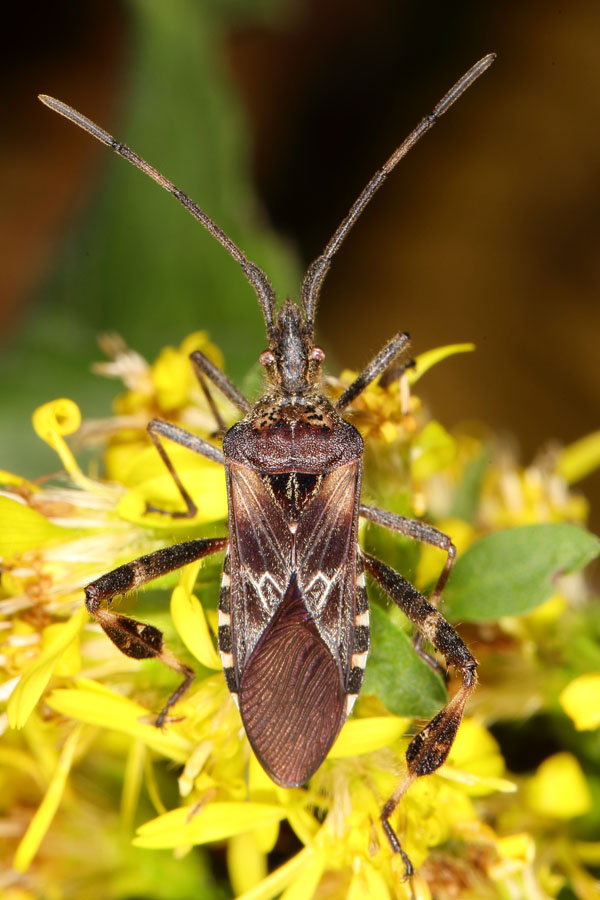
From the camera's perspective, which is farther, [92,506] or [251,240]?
[251,240]

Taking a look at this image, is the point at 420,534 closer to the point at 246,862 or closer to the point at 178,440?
the point at 178,440

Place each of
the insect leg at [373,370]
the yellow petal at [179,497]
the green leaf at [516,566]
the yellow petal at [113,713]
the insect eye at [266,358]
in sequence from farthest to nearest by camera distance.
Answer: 1. the insect eye at [266,358]
2. the insect leg at [373,370]
3. the yellow petal at [179,497]
4. the green leaf at [516,566]
5. the yellow petal at [113,713]

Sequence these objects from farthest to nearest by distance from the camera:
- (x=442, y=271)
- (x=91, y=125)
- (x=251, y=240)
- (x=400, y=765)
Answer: (x=442, y=271) → (x=251, y=240) → (x=91, y=125) → (x=400, y=765)

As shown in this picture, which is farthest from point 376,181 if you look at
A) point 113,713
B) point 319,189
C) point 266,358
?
point 319,189

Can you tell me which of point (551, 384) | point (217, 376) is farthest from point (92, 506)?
point (551, 384)

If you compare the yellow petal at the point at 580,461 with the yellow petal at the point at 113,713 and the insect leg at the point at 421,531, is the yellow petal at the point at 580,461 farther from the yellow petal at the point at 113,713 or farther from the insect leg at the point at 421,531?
the yellow petal at the point at 113,713

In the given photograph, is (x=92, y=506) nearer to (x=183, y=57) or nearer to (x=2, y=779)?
(x=2, y=779)

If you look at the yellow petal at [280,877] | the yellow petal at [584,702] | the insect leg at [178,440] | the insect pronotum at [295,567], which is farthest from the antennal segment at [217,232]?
the yellow petal at [280,877]
